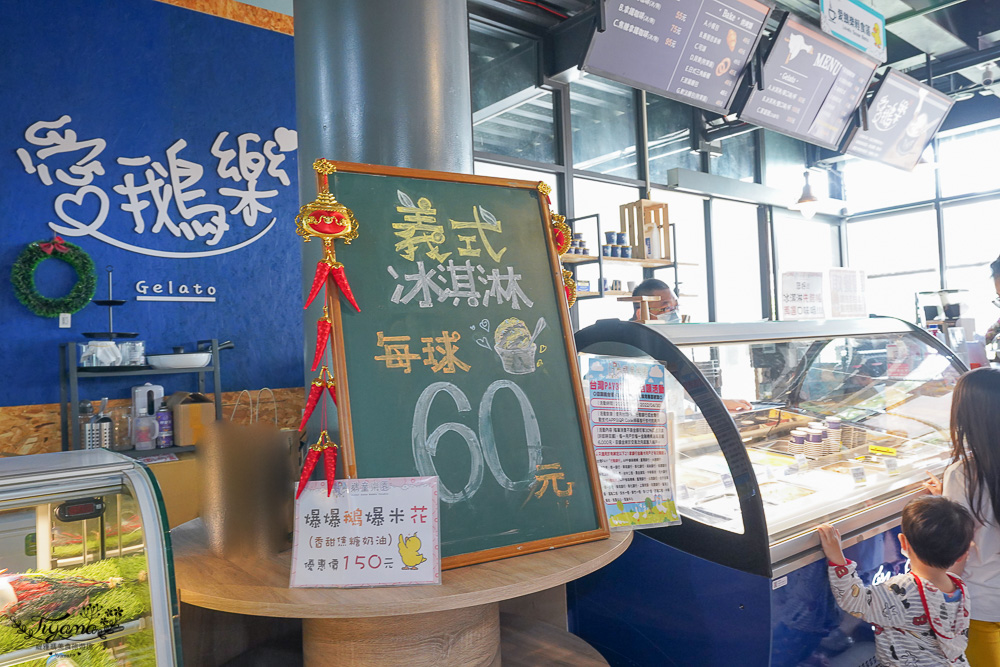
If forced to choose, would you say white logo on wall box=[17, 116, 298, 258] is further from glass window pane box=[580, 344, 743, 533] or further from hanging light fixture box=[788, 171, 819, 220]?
hanging light fixture box=[788, 171, 819, 220]

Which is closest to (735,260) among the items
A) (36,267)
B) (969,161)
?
(969,161)

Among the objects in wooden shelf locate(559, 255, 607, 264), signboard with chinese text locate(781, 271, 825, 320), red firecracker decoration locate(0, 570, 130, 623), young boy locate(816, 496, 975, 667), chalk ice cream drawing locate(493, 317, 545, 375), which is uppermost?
wooden shelf locate(559, 255, 607, 264)

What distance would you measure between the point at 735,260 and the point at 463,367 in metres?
6.80

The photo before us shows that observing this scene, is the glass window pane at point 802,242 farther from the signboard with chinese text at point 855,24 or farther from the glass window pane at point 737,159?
the signboard with chinese text at point 855,24

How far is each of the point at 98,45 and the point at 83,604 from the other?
404cm

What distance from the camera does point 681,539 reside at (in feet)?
5.89

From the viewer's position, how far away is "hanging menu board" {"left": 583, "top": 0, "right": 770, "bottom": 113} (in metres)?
3.34

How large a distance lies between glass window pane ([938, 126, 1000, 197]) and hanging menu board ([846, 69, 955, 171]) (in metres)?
2.23

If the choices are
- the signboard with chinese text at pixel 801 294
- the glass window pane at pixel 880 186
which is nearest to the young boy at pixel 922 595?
the signboard with chinese text at pixel 801 294

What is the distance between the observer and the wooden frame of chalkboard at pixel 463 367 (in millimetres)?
1287

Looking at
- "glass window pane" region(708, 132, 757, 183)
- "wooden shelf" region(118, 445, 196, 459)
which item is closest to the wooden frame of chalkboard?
"wooden shelf" region(118, 445, 196, 459)

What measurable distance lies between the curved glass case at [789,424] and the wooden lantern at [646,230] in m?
3.14

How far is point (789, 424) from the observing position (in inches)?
97.1

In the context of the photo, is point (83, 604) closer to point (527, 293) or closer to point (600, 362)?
point (527, 293)
